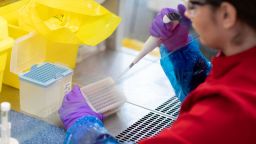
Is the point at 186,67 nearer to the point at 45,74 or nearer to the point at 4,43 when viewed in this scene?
the point at 45,74

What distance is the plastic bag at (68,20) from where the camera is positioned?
1207 millimetres

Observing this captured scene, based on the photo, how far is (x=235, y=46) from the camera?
Answer: 0.74m

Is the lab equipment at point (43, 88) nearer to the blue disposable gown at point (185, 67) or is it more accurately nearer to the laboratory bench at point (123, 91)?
the laboratory bench at point (123, 91)

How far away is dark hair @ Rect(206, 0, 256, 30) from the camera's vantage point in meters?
0.67

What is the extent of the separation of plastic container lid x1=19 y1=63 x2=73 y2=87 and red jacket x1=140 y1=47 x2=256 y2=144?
47 cm

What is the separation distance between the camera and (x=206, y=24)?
737 millimetres

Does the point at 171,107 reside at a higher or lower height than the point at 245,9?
lower

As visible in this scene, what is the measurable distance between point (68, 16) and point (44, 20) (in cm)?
7

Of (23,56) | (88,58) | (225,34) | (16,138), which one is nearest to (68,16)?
(23,56)

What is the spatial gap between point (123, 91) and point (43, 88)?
0.31m

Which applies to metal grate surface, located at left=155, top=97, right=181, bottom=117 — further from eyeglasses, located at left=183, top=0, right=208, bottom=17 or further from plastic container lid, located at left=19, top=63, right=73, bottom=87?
eyeglasses, located at left=183, top=0, right=208, bottom=17

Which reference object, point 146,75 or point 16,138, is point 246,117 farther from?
point 146,75

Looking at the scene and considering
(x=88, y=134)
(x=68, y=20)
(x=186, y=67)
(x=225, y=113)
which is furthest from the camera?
(x=68, y=20)

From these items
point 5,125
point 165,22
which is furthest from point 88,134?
point 165,22
